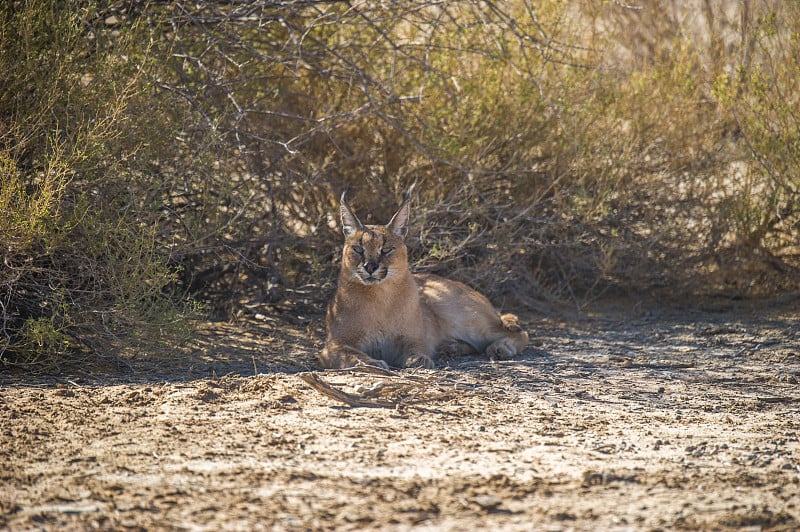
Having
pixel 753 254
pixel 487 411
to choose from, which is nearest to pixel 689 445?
pixel 487 411

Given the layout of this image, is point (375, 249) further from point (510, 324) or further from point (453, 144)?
point (453, 144)

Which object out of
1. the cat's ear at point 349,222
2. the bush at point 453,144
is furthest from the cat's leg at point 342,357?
the bush at point 453,144

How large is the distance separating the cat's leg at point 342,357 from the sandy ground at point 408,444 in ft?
0.55

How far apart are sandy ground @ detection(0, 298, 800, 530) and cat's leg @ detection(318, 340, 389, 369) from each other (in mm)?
168

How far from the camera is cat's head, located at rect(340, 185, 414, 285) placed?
632cm

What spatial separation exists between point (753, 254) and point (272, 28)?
4.40 meters

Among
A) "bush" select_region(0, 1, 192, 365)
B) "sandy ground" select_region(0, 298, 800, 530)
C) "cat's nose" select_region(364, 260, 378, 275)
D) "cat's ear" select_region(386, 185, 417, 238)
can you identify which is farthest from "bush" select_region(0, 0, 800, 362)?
"sandy ground" select_region(0, 298, 800, 530)

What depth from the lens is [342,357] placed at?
6070 millimetres

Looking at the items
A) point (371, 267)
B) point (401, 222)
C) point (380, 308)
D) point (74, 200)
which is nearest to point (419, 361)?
point (380, 308)

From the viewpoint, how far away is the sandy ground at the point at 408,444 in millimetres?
3383

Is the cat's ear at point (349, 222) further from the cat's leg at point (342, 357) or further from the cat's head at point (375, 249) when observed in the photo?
the cat's leg at point (342, 357)

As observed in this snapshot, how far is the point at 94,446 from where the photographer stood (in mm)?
4141

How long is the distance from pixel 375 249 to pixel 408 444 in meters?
2.31

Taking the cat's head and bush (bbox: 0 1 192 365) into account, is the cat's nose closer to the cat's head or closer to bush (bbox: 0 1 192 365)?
the cat's head
